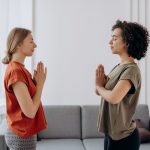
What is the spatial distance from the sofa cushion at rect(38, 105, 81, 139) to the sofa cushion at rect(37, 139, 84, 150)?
0.33ft

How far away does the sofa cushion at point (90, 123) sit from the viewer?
3188 mm

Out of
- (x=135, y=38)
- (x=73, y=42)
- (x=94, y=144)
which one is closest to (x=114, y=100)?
(x=135, y=38)

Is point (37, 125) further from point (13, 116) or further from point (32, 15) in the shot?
point (32, 15)

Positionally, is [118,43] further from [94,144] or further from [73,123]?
[73,123]

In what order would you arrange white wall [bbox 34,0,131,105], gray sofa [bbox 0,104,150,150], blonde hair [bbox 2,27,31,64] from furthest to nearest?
1. white wall [bbox 34,0,131,105]
2. gray sofa [bbox 0,104,150,150]
3. blonde hair [bbox 2,27,31,64]

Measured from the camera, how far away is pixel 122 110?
1688 millimetres

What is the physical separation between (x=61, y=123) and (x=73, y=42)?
3.18 ft

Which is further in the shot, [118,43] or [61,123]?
[61,123]

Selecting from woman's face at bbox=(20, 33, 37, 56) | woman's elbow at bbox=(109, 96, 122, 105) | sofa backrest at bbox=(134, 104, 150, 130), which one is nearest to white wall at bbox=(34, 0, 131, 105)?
sofa backrest at bbox=(134, 104, 150, 130)

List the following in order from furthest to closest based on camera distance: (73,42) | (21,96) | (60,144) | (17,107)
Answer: (73,42) < (60,144) < (17,107) < (21,96)

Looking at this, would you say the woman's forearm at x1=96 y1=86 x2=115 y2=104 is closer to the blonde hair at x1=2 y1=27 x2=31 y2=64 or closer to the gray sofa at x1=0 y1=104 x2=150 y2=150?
the blonde hair at x1=2 y1=27 x2=31 y2=64

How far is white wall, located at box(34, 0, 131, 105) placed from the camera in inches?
135

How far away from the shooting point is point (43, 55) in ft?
11.3

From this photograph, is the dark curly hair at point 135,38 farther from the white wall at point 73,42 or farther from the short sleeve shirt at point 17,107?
the white wall at point 73,42
